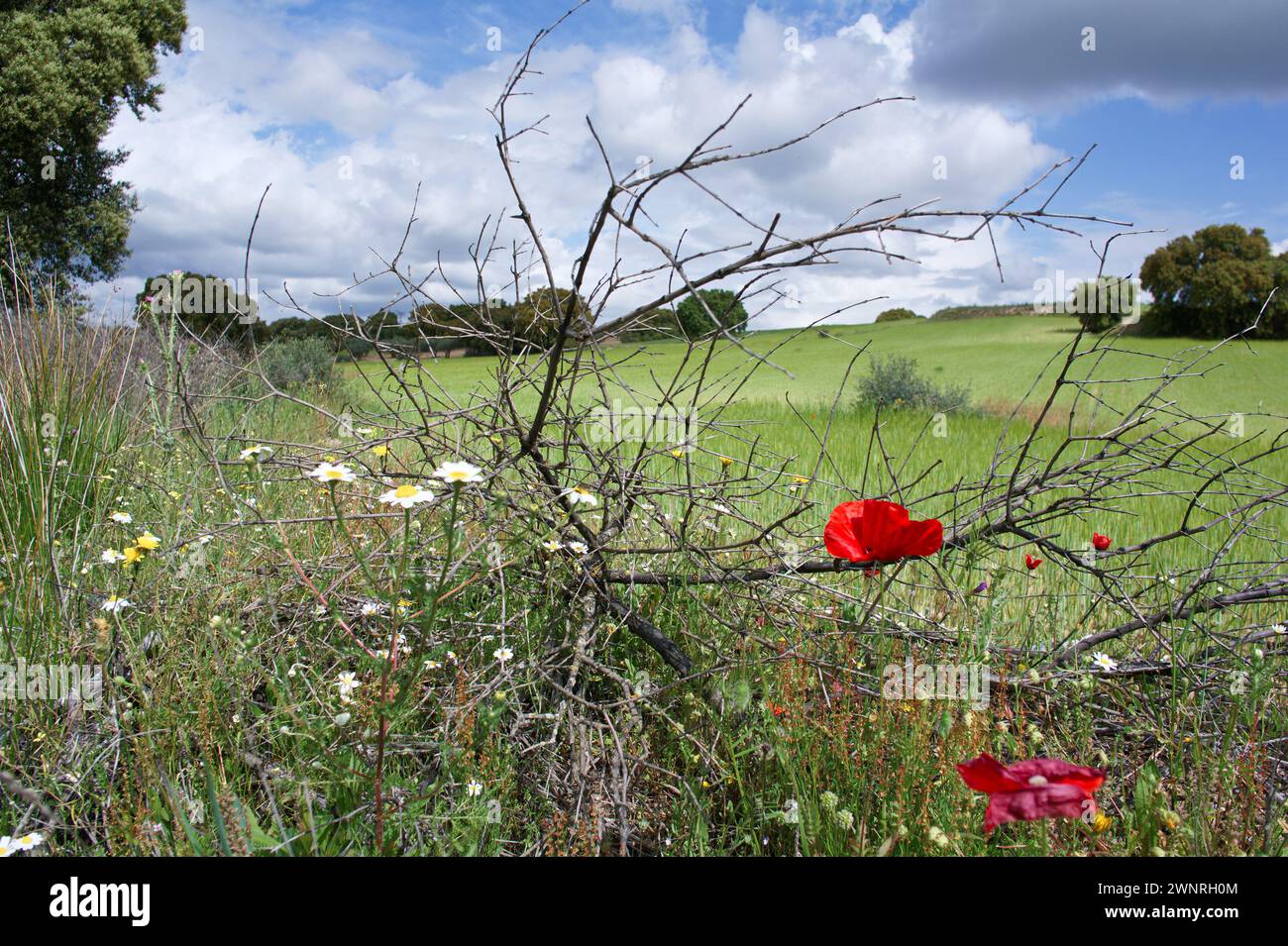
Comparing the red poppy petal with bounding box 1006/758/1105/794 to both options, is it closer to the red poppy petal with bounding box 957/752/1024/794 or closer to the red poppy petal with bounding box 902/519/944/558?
the red poppy petal with bounding box 957/752/1024/794

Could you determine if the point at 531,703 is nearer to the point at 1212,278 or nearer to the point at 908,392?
the point at 908,392

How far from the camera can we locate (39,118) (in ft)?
57.5

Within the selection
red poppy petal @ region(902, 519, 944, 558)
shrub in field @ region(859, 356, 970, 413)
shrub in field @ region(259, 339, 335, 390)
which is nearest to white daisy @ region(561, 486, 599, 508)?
red poppy petal @ region(902, 519, 944, 558)

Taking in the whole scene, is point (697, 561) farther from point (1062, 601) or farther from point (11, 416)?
point (11, 416)

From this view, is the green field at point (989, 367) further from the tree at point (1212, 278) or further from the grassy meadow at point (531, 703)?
the tree at point (1212, 278)

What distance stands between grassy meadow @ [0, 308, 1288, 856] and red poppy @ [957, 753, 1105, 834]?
0.07 metres

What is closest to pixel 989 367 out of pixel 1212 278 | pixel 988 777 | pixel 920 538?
pixel 1212 278

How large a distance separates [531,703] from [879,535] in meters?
1.07

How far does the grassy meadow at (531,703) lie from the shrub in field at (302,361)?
1120 centimetres

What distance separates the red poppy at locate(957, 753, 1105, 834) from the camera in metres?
0.96

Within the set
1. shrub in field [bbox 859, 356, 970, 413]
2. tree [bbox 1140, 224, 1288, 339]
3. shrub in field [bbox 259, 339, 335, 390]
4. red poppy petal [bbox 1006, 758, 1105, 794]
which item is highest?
tree [bbox 1140, 224, 1288, 339]

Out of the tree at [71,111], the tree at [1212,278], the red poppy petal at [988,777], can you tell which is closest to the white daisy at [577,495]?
the red poppy petal at [988,777]
